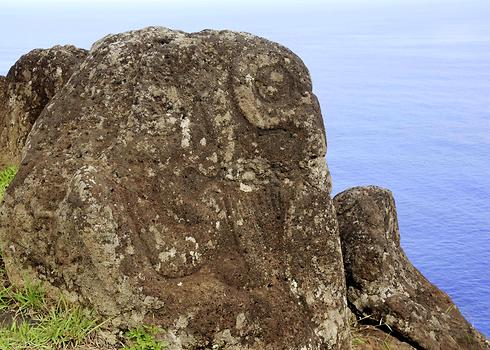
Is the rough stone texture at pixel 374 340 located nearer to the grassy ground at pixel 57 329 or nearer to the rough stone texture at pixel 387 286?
the rough stone texture at pixel 387 286

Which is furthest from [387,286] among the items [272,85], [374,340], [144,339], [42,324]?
[42,324]

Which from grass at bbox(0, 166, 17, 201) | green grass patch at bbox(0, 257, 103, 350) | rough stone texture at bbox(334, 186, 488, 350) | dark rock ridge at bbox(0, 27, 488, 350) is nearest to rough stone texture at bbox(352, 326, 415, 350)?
rough stone texture at bbox(334, 186, 488, 350)

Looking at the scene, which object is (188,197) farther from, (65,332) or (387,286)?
(387,286)

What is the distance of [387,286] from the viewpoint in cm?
716

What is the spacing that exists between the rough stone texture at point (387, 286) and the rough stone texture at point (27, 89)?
14.8 feet

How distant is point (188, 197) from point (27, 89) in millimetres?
5407

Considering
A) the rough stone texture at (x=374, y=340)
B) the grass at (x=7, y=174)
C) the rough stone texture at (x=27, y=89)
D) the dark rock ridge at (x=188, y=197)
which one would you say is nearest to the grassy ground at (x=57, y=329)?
the dark rock ridge at (x=188, y=197)

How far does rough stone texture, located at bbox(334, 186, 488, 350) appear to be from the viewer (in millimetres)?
7043

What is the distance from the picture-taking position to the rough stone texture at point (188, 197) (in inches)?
215

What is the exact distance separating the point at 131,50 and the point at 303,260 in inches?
87.8

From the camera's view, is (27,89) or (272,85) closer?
(272,85)

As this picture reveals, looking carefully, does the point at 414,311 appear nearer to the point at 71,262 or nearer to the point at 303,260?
the point at 303,260

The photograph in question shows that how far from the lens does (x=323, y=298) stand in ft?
19.9

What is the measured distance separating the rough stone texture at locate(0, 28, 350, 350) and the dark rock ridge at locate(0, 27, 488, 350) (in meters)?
0.01
